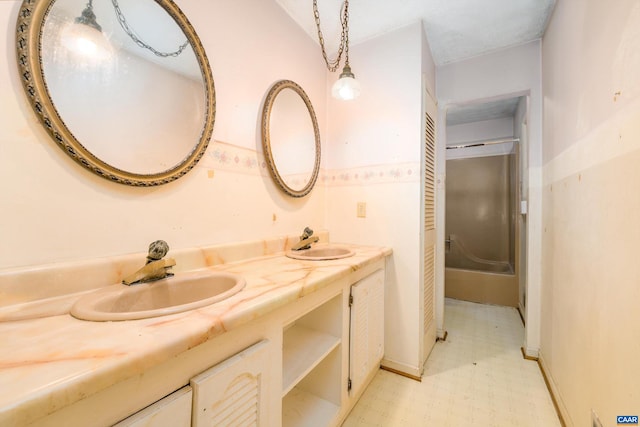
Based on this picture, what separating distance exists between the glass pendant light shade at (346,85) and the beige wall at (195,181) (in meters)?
0.42

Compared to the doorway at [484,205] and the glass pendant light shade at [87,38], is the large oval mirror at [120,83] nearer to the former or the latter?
the glass pendant light shade at [87,38]

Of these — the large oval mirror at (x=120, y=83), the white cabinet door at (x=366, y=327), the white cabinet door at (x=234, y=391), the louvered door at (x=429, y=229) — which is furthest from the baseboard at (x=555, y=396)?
the large oval mirror at (x=120, y=83)

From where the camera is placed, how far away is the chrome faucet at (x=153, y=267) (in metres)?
0.82

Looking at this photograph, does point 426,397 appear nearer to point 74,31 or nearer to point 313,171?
point 313,171

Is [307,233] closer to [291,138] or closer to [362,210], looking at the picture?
[362,210]

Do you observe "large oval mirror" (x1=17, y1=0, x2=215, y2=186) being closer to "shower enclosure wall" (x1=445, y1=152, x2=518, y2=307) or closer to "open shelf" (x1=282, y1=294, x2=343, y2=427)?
"open shelf" (x1=282, y1=294, x2=343, y2=427)

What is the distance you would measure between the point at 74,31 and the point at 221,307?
96cm

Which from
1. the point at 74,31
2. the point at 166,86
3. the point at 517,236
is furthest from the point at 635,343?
the point at 517,236

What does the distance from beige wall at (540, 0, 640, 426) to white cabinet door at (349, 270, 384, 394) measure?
0.90m

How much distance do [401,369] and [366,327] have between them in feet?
1.92

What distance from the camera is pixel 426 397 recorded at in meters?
1.48

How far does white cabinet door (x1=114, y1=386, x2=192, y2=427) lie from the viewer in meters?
0.47

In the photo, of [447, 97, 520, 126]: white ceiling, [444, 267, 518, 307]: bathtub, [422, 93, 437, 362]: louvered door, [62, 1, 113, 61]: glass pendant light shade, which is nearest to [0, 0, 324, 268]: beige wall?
[62, 1, 113, 61]: glass pendant light shade

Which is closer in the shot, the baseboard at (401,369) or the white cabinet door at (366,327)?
the white cabinet door at (366,327)
